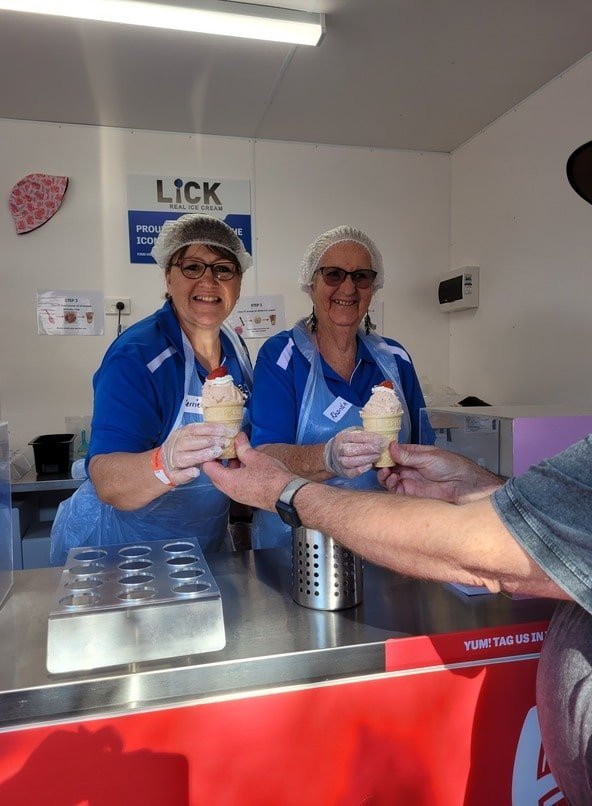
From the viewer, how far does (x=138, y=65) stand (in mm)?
3080

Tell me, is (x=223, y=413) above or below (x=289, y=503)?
above

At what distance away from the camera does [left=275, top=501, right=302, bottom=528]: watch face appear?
4.11 feet

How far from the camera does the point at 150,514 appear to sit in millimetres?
2174

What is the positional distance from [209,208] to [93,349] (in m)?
1.25

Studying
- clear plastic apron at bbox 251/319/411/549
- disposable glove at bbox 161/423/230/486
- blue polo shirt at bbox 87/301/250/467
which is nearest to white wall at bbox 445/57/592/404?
clear plastic apron at bbox 251/319/411/549

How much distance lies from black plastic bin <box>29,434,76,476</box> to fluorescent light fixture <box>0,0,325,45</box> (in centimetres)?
224

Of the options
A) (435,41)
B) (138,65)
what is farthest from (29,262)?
(435,41)

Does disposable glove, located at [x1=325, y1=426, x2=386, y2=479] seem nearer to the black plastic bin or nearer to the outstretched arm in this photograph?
the outstretched arm

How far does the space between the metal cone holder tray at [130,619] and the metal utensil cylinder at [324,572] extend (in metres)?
0.22

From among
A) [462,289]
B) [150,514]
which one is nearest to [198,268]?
[150,514]

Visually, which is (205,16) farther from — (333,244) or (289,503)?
(289,503)

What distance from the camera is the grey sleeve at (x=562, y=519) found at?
2.68 ft

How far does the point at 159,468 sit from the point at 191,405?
0.55m

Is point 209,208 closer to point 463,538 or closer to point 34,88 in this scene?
point 34,88
